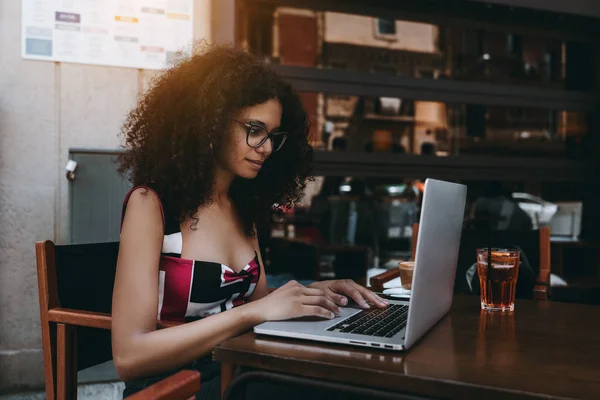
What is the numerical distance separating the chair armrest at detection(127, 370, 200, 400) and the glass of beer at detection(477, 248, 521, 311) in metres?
0.84

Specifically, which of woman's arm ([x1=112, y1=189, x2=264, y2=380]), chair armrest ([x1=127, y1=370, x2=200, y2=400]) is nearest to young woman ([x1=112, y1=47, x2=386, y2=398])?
woman's arm ([x1=112, y1=189, x2=264, y2=380])

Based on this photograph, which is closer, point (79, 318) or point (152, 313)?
point (152, 313)

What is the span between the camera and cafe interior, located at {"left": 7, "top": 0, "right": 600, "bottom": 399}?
881 millimetres

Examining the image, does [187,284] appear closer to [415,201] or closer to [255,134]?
[255,134]

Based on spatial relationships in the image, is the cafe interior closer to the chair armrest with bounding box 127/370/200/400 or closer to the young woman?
the chair armrest with bounding box 127/370/200/400

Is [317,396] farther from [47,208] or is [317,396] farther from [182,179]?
[47,208]

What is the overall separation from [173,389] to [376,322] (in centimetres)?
50

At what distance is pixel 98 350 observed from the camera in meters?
1.58

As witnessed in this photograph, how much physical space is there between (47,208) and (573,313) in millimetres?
2147

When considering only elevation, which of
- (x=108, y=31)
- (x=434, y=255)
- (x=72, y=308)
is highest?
(x=108, y=31)

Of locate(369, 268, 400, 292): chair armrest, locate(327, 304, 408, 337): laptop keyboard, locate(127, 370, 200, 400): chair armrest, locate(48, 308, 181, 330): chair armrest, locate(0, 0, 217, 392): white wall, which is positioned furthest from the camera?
locate(0, 0, 217, 392): white wall

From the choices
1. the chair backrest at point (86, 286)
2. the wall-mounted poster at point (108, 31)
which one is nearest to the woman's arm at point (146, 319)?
the chair backrest at point (86, 286)

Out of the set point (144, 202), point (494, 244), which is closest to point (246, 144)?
Result: point (144, 202)

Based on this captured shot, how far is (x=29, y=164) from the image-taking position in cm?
253
